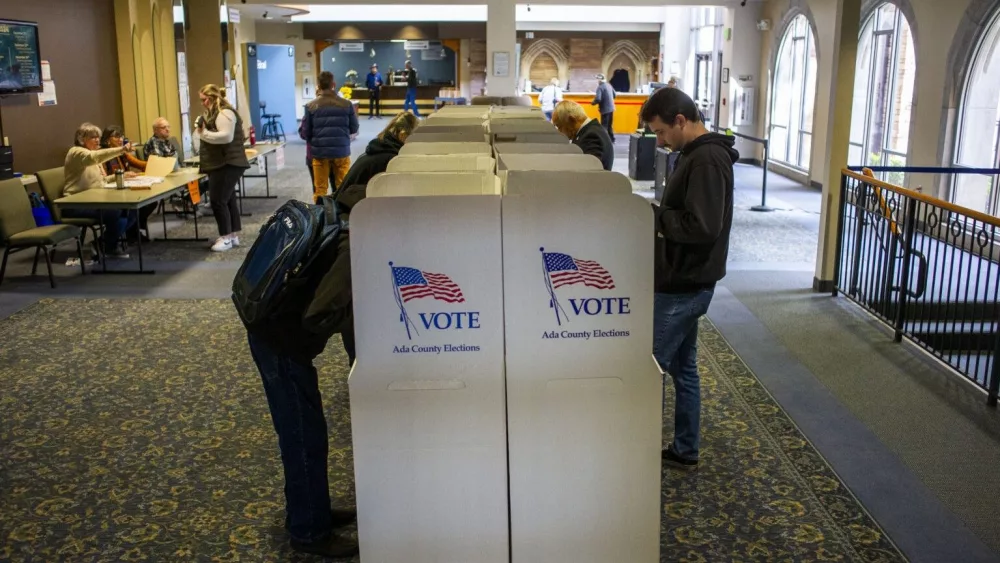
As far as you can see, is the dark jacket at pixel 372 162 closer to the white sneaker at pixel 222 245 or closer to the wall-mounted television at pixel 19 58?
the white sneaker at pixel 222 245

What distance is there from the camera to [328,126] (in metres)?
9.41

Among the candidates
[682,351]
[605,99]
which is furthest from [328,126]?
[605,99]

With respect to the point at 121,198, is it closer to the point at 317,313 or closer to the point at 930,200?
the point at 317,313

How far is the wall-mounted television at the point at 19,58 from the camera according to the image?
8.71m

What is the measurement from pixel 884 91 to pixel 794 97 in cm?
333

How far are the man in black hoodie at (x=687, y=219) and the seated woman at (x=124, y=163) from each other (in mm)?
6334

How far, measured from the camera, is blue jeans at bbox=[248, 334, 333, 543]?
9.64 ft

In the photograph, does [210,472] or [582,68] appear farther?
[582,68]

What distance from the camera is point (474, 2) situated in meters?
12.7

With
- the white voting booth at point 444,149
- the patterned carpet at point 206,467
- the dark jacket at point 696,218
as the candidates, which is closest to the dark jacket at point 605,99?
the patterned carpet at point 206,467

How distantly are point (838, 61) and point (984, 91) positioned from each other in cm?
323

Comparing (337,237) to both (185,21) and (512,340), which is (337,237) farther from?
(185,21)

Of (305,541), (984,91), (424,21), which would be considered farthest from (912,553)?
(424,21)

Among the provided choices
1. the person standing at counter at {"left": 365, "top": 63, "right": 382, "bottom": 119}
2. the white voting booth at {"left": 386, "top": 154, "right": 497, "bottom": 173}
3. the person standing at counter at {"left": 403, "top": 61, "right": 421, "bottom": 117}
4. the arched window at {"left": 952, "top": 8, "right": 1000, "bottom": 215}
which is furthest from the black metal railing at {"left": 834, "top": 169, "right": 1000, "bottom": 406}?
the person standing at counter at {"left": 365, "top": 63, "right": 382, "bottom": 119}
